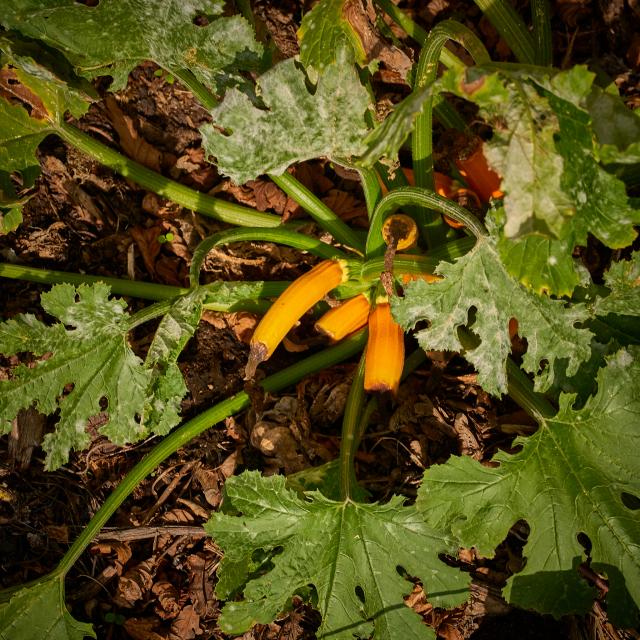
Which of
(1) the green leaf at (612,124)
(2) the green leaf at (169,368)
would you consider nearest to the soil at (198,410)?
(2) the green leaf at (169,368)

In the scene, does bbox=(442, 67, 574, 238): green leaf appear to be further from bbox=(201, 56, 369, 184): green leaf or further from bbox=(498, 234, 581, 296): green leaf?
bbox=(201, 56, 369, 184): green leaf

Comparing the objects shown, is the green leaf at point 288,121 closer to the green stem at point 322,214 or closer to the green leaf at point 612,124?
the green stem at point 322,214

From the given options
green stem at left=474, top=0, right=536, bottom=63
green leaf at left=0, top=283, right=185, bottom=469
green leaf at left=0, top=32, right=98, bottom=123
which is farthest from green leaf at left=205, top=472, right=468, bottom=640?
green stem at left=474, top=0, right=536, bottom=63

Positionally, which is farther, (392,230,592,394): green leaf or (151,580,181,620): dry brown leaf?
(151,580,181,620): dry brown leaf

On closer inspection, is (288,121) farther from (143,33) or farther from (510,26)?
(510,26)

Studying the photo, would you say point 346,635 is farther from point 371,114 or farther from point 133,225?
point 133,225

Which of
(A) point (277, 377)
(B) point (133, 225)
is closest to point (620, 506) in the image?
(A) point (277, 377)

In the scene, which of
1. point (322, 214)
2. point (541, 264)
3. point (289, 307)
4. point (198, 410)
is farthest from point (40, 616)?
point (541, 264)
